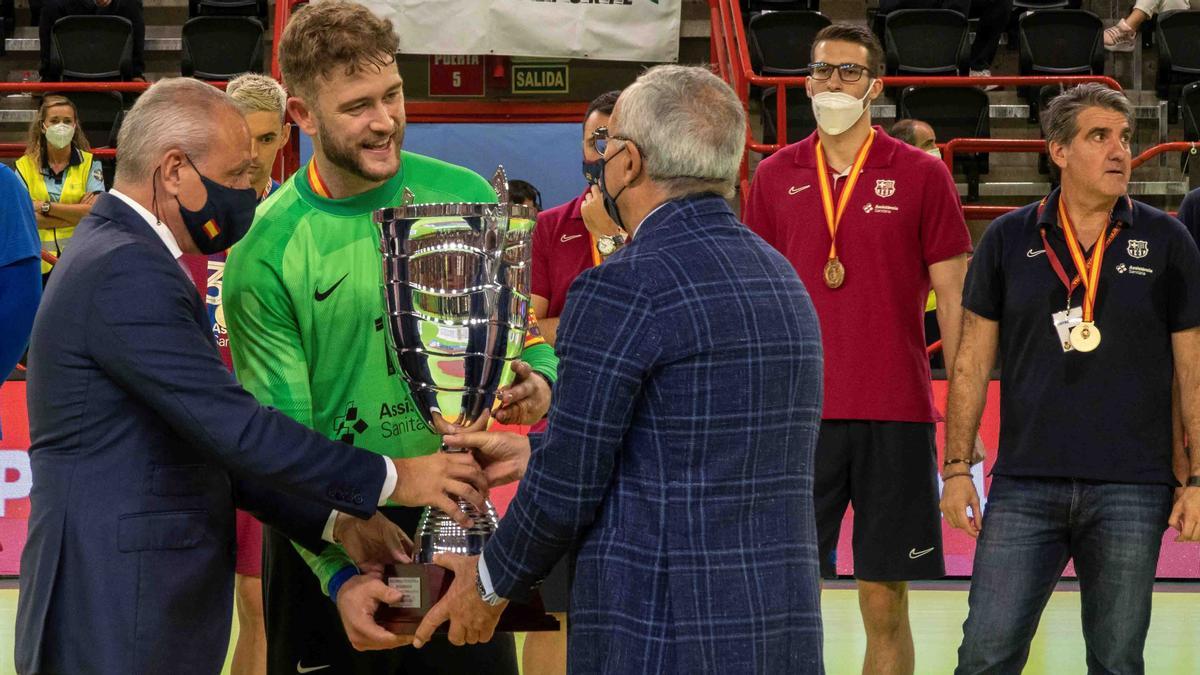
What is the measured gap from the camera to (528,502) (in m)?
2.47

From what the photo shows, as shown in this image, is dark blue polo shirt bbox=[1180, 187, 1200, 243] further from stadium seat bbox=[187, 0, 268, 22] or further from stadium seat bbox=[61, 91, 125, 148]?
stadium seat bbox=[187, 0, 268, 22]

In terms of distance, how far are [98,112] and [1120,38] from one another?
836cm

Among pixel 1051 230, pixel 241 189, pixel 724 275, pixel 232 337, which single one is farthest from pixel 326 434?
pixel 1051 230

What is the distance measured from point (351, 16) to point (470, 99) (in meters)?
9.90

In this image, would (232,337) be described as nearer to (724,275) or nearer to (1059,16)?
(724,275)

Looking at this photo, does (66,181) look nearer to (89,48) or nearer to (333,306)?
(89,48)

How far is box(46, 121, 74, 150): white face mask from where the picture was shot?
956cm

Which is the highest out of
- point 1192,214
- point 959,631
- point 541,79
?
point 541,79

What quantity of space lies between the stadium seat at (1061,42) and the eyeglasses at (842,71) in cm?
692

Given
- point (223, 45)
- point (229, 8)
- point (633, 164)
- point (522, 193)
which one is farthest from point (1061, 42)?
point (633, 164)

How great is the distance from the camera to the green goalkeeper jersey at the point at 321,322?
2.88 metres

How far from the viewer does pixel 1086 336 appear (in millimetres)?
4219

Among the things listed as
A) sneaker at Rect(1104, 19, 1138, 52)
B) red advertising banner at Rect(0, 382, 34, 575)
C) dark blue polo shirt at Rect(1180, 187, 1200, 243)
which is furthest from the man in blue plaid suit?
sneaker at Rect(1104, 19, 1138, 52)

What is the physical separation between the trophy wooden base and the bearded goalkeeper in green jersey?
74mm
